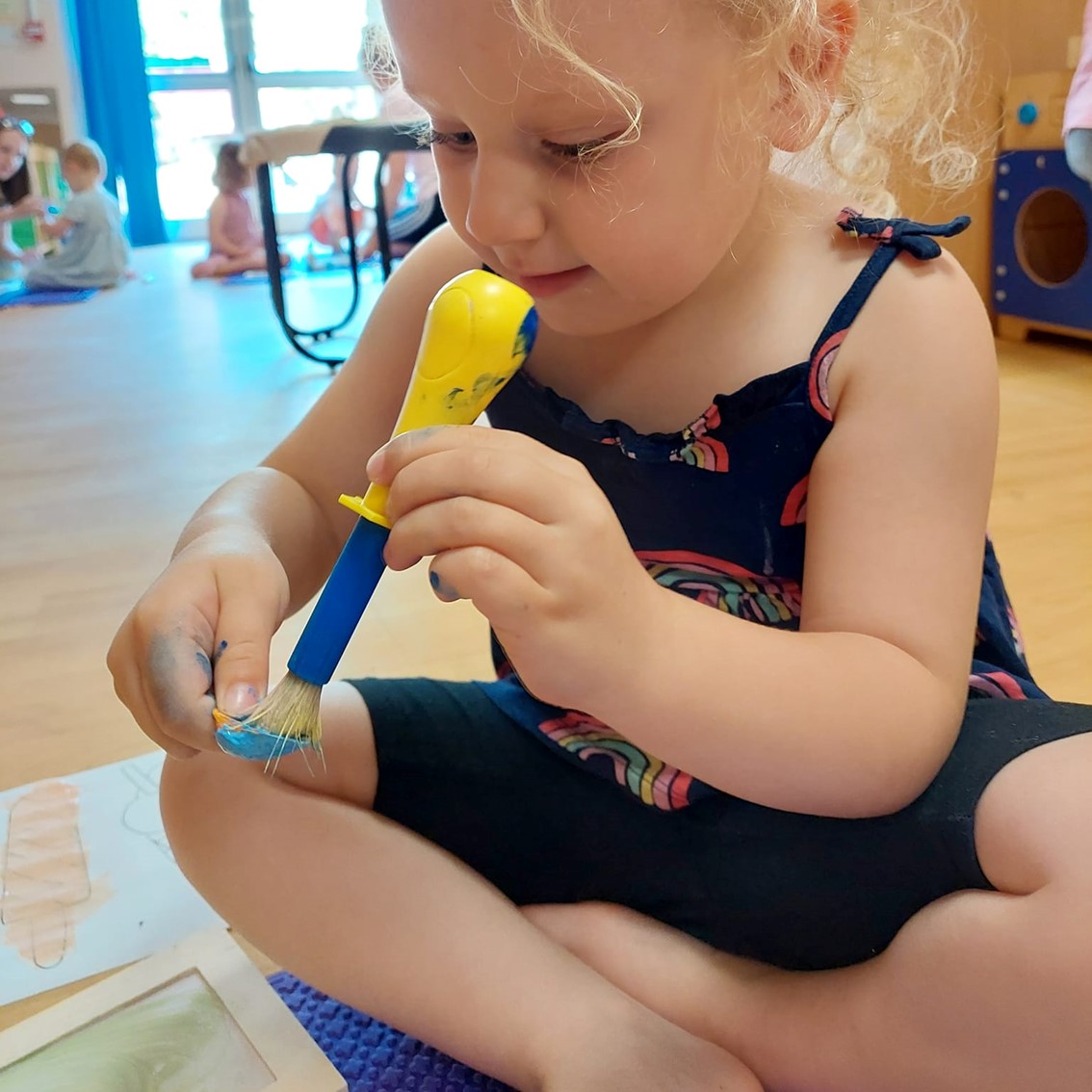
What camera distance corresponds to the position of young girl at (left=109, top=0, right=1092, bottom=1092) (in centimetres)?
41

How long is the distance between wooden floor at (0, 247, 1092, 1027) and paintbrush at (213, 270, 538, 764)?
243 mm

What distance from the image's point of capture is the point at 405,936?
486 mm

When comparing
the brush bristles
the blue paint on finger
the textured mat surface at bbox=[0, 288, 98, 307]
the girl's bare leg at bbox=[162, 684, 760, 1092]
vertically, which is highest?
the brush bristles

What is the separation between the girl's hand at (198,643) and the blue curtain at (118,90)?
4673 mm

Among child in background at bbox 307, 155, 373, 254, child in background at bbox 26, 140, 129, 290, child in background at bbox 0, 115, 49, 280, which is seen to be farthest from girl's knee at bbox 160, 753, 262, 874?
child in background at bbox 307, 155, 373, 254

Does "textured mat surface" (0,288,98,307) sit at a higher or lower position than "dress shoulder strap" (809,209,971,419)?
lower

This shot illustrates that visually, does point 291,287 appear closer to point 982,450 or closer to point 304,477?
point 304,477

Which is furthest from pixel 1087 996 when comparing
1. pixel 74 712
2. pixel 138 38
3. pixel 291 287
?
pixel 138 38

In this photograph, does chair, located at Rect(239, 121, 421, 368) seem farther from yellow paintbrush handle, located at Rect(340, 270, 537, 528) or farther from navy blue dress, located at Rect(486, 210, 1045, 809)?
yellow paintbrush handle, located at Rect(340, 270, 537, 528)

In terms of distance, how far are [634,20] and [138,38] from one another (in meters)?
4.77

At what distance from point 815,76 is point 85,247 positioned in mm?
3411

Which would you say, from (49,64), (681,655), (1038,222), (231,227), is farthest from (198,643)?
(49,64)

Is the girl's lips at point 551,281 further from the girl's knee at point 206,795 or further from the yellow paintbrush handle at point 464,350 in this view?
the girl's knee at point 206,795

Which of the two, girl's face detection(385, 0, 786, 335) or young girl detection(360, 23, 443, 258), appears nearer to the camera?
girl's face detection(385, 0, 786, 335)
